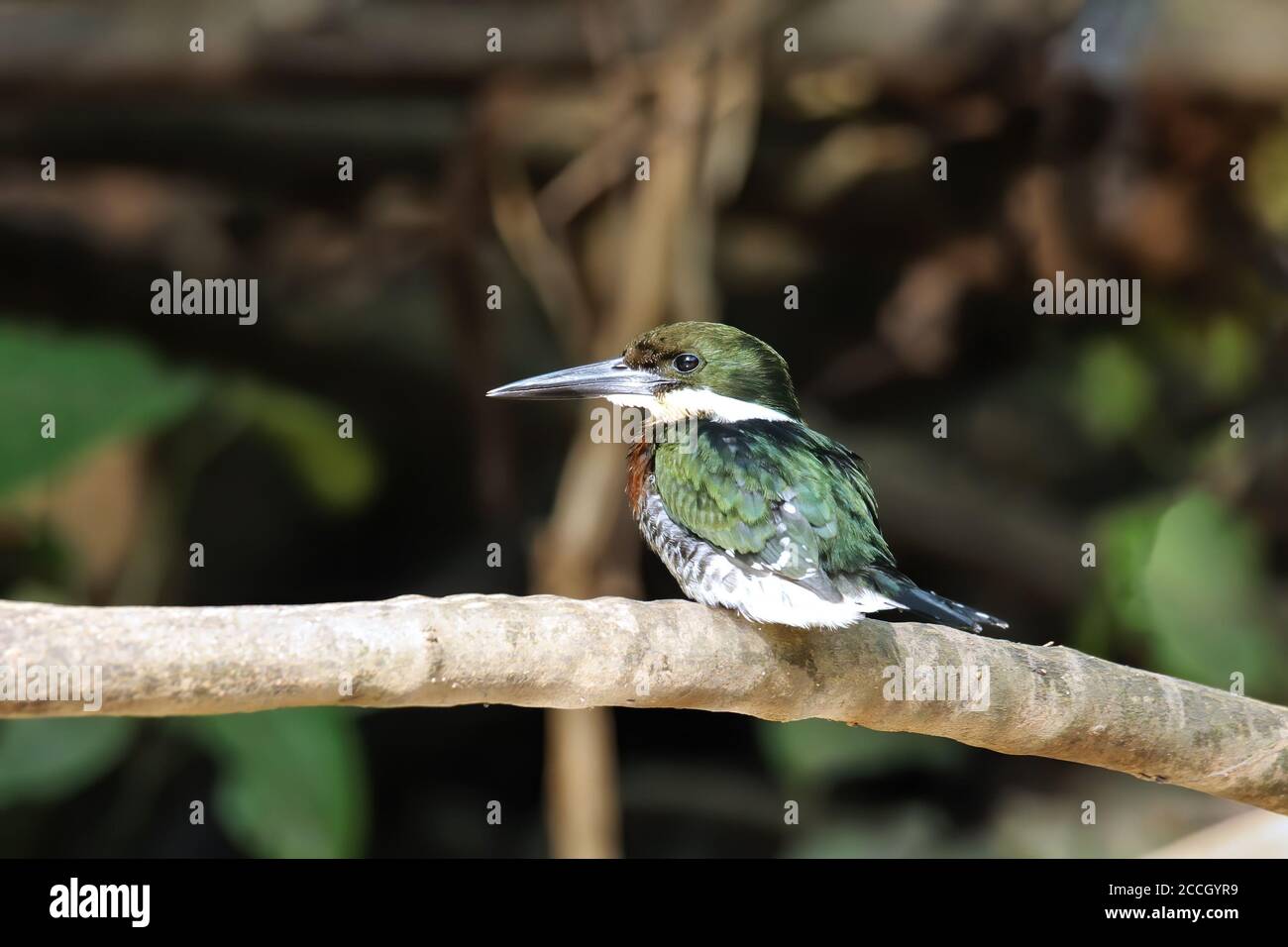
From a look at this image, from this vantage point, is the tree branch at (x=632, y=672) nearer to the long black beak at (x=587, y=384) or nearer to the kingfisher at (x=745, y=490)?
the kingfisher at (x=745, y=490)

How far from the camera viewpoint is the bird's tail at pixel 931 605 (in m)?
1.53

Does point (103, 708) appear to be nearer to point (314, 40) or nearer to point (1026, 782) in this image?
point (314, 40)

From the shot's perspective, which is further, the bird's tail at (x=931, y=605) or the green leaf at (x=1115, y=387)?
the green leaf at (x=1115, y=387)

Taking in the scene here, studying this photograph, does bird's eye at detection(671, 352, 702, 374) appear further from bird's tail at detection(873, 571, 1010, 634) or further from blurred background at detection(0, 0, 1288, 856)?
blurred background at detection(0, 0, 1288, 856)

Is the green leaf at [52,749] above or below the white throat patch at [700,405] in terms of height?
below

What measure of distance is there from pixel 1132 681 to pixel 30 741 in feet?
7.32

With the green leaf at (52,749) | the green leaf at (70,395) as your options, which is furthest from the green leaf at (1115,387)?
the green leaf at (52,749)

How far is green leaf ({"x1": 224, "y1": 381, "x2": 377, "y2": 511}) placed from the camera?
349cm

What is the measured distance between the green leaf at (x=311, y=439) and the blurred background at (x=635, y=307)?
0.03 feet

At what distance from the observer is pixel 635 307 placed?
322cm

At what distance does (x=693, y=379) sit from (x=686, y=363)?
3 centimetres

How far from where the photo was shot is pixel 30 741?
2852mm

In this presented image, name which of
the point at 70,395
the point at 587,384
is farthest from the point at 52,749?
the point at 587,384

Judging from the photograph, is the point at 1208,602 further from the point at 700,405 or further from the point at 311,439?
the point at 311,439
